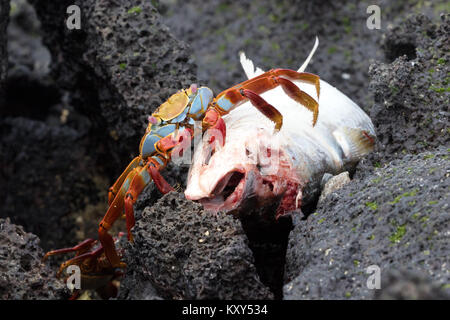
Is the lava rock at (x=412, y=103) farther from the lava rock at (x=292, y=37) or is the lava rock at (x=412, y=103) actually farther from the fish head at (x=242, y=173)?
the lava rock at (x=292, y=37)

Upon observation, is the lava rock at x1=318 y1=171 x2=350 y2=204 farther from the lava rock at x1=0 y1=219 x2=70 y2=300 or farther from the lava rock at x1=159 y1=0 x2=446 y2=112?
the lava rock at x1=159 y1=0 x2=446 y2=112

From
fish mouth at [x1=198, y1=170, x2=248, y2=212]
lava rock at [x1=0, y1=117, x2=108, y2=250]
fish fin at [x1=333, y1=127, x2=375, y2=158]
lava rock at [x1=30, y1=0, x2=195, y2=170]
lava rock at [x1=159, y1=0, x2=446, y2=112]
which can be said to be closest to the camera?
fish mouth at [x1=198, y1=170, x2=248, y2=212]

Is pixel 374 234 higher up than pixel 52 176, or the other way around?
pixel 374 234

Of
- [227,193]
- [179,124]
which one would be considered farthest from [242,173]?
[179,124]

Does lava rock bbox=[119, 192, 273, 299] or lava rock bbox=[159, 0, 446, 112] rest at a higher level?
lava rock bbox=[159, 0, 446, 112]

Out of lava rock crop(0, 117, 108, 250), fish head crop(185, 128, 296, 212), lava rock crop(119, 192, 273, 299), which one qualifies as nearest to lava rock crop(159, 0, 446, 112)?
lava rock crop(0, 117, 108, 250)

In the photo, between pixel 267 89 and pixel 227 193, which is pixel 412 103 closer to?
pixel 267 89

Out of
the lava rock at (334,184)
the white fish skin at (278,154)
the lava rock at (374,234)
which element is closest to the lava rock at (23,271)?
the white fish skin at (278,154)
